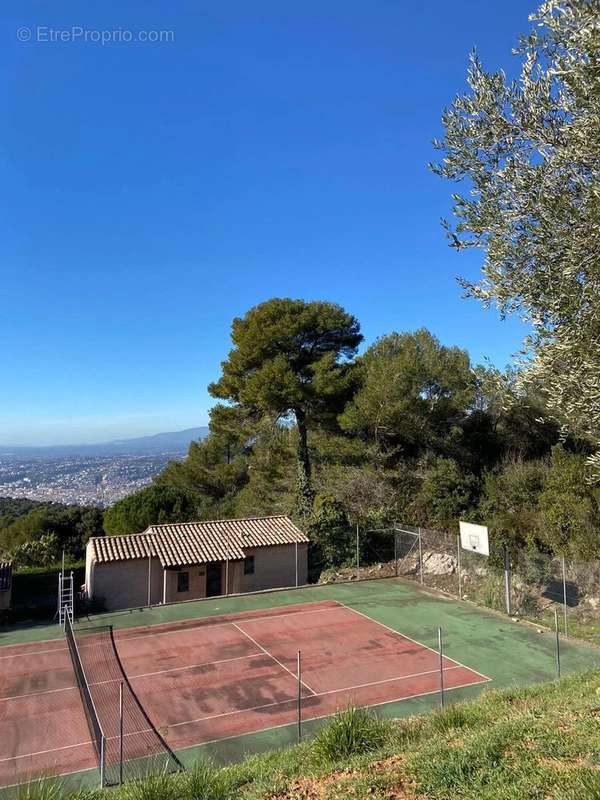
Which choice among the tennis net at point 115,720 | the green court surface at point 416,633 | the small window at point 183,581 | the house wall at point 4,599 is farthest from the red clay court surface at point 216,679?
the house wall at point 4,599

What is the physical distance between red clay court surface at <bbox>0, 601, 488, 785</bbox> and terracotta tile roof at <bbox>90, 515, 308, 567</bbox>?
3727 millimetres

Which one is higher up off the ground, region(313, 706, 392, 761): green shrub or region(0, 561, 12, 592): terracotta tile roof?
region(313, 706, 392, 761): green shrub

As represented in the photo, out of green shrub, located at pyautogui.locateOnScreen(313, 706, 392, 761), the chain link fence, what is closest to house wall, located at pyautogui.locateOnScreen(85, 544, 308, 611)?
the chain link fence

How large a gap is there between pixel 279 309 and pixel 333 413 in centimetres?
605

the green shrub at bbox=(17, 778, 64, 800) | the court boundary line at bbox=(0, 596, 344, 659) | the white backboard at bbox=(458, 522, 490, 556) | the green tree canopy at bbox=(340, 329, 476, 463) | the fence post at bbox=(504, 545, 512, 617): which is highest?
the green tree canopy at bbox=(340, 329, 476, 463)

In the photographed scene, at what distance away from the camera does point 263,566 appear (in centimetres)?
2422

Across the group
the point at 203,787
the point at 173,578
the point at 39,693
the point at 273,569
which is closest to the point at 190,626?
the point at 173,578

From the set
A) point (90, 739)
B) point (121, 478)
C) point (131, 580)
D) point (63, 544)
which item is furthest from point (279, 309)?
point (121, 478)

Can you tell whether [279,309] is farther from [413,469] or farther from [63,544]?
[63,544]

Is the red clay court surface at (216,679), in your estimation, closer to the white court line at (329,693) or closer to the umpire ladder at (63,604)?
the white court line at (329,693)

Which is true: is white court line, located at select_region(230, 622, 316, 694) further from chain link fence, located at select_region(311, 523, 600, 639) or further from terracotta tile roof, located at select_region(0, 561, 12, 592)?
terracotta tile roof, located at select_region(0, 561, 12, 592)

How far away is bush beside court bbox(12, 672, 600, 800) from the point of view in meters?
4.68

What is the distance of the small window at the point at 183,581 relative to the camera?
885 inches

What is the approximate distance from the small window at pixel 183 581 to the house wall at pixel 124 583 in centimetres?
71
